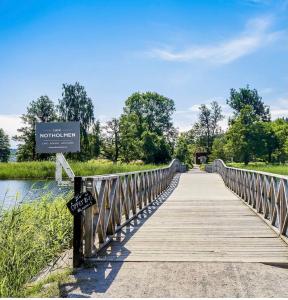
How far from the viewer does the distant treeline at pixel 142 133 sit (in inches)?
1895

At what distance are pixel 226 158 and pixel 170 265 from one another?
60403 mm

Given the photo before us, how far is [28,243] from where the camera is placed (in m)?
4.72

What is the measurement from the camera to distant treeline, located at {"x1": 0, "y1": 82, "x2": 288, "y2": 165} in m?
48.1

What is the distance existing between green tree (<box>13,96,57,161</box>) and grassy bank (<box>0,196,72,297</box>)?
46902 mm

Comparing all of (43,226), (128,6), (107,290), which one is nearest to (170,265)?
(107,290)

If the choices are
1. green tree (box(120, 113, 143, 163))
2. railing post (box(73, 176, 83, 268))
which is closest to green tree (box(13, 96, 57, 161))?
green tree (box(120, 113, 143, 163))

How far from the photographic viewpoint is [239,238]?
5738 millimetres

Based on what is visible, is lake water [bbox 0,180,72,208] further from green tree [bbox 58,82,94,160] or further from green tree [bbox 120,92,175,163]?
green tree [bbox 58,82,94,160]

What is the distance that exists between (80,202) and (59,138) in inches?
364

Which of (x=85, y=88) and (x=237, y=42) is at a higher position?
(x=85, y=88)

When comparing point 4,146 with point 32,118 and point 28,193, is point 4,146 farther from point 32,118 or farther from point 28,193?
point 28,193

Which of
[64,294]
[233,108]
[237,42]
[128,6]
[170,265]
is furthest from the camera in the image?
[233,108]

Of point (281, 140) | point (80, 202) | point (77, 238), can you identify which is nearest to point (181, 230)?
point (77, 238)

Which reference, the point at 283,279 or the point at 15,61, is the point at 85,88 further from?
the point at 283,279
